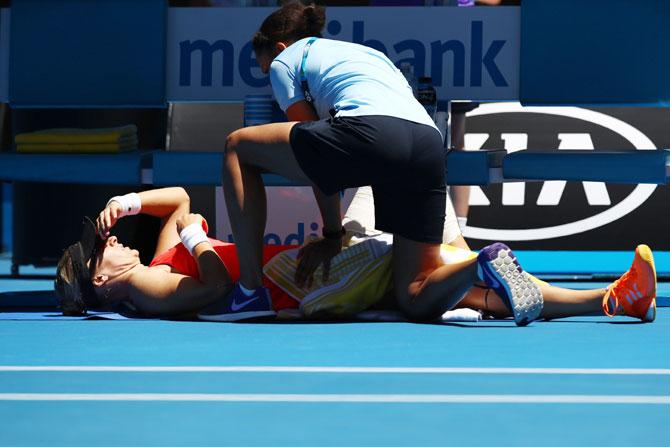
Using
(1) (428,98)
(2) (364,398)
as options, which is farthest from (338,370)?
(1) (428,98)

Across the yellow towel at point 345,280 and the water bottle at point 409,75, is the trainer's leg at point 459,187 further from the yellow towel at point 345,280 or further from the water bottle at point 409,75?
the yellow towel at point 345,280

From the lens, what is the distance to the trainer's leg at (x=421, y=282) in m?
5.07

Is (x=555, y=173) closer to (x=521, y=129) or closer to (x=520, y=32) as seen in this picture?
(x=520, y=32)

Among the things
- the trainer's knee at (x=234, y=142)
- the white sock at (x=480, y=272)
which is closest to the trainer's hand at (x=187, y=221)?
the trainer's knee at (x=234, y=142)

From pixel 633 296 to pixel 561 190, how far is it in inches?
114

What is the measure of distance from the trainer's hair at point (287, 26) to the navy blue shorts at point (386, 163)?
463 mm

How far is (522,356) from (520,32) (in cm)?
307

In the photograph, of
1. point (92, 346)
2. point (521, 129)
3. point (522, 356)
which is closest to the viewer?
point (522, 356)

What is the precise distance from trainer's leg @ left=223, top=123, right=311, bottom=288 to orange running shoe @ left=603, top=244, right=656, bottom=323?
1261 mm

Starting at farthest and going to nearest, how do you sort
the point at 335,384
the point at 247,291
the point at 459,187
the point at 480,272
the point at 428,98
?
the point at 459,187 < the point at 428,98 < the point at 247,291 < the point at 480,272 < the point at 335,384

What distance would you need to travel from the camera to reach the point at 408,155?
16.7 ft

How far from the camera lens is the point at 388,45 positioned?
6.91 meters

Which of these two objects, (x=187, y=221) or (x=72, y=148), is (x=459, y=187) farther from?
(x=187, y=221)

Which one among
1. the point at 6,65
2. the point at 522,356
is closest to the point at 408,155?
the point at 522,356
